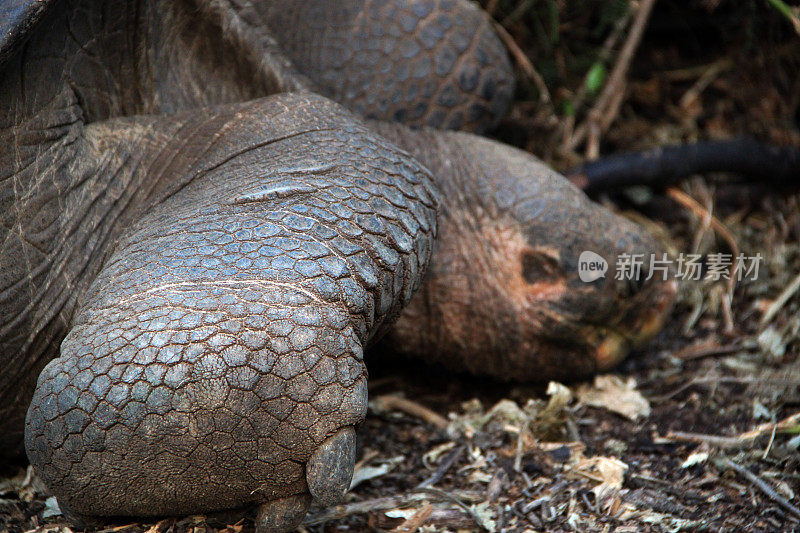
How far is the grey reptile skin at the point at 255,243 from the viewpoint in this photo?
1.36m

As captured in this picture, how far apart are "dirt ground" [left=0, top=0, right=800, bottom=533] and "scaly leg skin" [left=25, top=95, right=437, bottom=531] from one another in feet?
0.57

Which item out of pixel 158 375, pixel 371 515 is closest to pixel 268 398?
pixel 158 375

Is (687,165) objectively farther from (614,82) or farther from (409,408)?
(409,408)

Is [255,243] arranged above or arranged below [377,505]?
above

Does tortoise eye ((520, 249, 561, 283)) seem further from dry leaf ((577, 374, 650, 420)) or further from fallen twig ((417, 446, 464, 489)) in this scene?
fallen twig ((417, 446, 464, 489))

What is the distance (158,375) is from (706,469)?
1208 mm

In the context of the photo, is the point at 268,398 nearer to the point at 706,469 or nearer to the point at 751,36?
the point at 706,469

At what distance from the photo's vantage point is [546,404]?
7.05ft

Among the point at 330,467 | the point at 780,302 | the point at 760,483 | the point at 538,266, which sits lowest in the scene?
the point at 760,483

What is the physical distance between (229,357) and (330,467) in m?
0.25

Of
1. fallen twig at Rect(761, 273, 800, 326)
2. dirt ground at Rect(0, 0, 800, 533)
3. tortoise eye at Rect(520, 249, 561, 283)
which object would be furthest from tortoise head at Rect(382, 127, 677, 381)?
fallen twig at Rect(761, 273, 800, 326)

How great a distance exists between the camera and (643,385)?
2.28 metres

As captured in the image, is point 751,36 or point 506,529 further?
point 751,36

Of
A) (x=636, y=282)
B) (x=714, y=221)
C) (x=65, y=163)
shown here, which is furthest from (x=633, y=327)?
(x=65, y=163)
